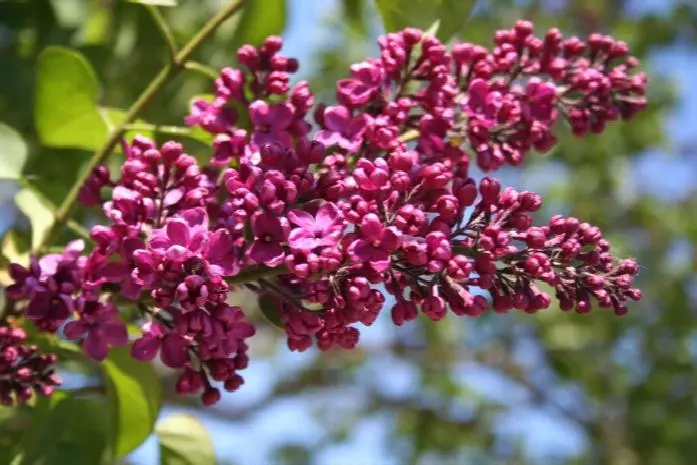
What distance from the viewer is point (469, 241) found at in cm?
95

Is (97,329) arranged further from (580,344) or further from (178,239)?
(580,344)

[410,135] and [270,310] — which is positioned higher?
[410,135]

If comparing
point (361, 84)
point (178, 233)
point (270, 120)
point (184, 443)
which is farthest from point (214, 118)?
point (184, 443)

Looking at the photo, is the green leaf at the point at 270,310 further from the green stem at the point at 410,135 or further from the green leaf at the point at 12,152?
the green leaf at the point at 12,152

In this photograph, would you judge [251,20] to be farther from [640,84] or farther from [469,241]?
[469,241]

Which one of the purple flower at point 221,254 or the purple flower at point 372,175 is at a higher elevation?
the purple flower at point 372,175

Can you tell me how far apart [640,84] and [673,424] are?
12.9ft

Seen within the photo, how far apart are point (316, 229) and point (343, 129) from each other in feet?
0.75

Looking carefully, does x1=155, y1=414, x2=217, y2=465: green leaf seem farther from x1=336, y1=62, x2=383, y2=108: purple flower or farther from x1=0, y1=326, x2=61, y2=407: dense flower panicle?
x1=336, y1=62, x2=383, y2=108: purple flower

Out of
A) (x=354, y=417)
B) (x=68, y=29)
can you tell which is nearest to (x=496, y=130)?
(x=68, y=29)

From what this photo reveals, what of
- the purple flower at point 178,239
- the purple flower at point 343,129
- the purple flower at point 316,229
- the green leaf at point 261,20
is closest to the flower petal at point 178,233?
the purple flower at point 178,239

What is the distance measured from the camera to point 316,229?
2.97ft

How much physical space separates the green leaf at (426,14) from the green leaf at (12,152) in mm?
571

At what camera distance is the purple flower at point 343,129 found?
3.50 feet
